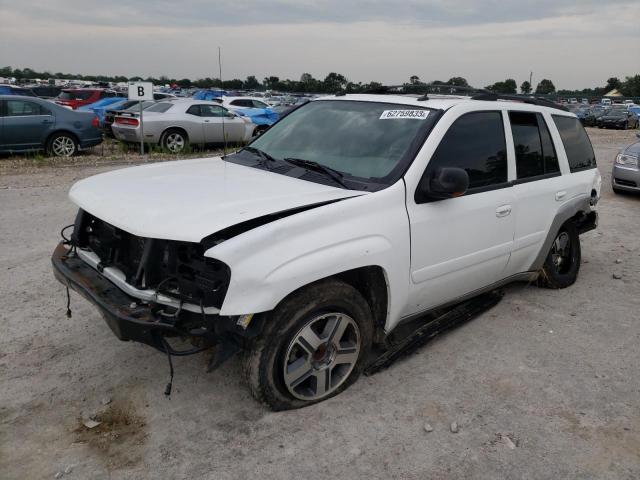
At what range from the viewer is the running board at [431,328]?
3754 mm

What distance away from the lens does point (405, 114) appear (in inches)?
149

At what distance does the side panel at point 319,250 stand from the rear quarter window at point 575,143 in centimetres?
244

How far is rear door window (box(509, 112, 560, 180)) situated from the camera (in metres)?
4.31

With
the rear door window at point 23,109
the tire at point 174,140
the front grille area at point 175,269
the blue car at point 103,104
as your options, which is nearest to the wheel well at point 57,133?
the rear door window at point 23,109

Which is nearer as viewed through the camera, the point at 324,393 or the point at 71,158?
the point at 324,393

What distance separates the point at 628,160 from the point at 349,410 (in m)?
9.49

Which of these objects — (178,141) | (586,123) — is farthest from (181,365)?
(586,123)

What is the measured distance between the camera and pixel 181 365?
3764 millimetres

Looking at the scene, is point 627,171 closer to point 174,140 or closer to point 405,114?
point 405,114

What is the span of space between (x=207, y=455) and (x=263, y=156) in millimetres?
2161

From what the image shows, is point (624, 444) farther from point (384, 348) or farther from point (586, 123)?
point (586, 123)

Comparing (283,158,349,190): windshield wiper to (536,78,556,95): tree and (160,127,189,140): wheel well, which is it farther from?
(536,78,556,95): tree

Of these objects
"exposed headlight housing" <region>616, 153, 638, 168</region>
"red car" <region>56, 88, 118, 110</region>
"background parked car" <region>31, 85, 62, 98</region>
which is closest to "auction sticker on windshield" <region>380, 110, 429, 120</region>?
"exposed headlight housing" <region>616, 153, 638, 168</region>

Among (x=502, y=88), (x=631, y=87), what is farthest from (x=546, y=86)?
(x=502, y=88)
